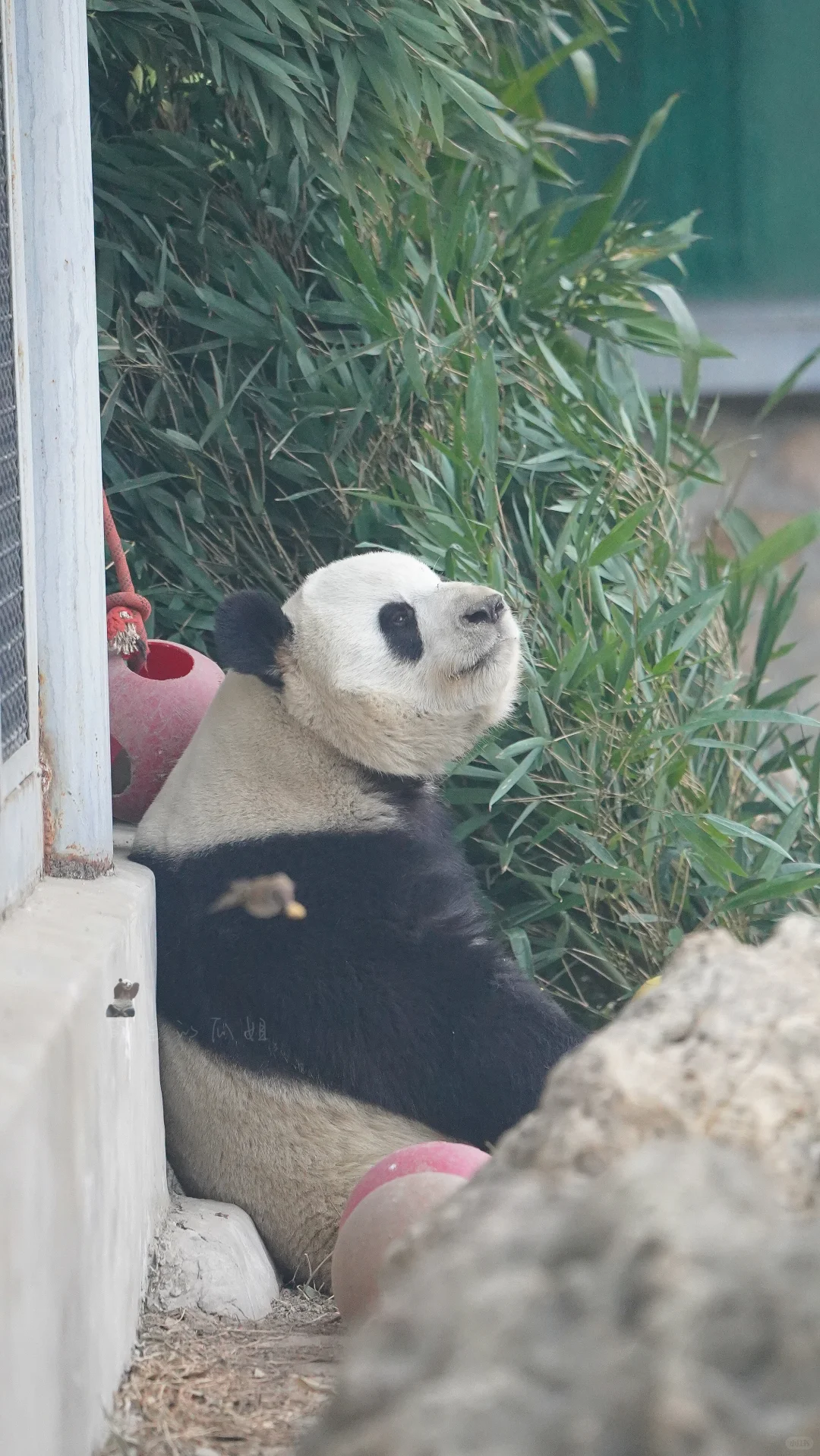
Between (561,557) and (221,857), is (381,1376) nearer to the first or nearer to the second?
(221,857)

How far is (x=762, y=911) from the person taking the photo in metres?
3.21

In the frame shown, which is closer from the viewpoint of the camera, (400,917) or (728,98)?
(400,917)

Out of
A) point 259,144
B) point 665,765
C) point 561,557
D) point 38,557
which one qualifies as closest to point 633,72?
point 259,144

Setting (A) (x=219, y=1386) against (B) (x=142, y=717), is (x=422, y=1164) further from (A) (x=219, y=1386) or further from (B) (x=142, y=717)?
(B) (x=142, y=717)

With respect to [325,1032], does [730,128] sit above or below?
above

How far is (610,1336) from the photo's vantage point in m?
0.80

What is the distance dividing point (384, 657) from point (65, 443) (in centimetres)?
76

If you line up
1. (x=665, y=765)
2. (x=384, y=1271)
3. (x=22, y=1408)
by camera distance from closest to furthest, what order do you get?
(x=384, y=1271), (x=22, y=1408), (x=665, y=765)

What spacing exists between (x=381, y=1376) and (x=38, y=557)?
1.60 metres

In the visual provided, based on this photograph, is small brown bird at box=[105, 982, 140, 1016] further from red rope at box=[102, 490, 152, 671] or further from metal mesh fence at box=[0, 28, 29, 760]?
red rope at box=[102, 490, 152, 671]

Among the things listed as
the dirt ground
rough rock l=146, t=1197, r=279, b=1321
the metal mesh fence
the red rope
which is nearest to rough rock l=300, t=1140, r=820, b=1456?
the dirt ground

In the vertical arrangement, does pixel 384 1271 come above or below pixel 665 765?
above

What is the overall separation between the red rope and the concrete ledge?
58 centimetres

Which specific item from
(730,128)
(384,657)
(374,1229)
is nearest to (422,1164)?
(374,1229)
